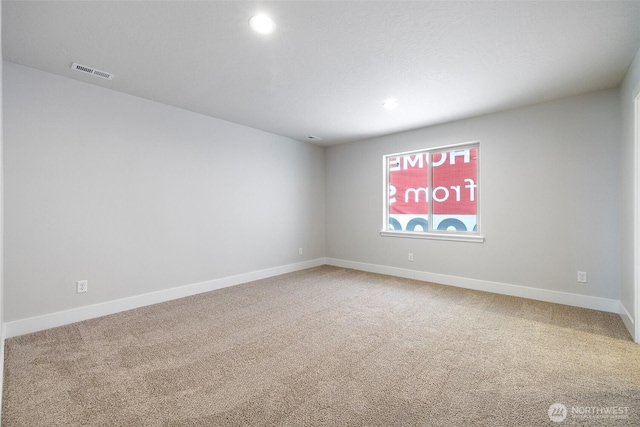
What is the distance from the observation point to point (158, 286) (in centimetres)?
356

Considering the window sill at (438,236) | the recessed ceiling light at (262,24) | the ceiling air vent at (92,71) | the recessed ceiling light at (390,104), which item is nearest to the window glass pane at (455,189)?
the window sill at (438,236)

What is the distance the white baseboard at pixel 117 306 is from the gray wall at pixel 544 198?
9.11 ft

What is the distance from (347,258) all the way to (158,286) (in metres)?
3.25

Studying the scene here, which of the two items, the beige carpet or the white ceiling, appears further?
the white ceiling

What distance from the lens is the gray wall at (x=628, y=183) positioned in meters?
2.52

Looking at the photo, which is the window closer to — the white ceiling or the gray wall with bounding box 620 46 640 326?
the white ceiling

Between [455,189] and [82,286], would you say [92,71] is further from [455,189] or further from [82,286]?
[455,189]

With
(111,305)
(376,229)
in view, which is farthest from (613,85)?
(111,305)

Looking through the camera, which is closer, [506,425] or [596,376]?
[506,425]

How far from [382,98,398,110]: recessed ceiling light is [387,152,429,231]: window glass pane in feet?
4.50

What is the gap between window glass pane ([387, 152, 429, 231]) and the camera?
477 cm

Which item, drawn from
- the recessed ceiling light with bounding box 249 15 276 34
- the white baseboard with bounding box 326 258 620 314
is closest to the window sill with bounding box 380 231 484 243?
the white baseboard with bounding box 326 258 620 314

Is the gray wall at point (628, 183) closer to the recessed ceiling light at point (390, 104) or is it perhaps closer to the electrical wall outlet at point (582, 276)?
the electrical wall outlet at point (582, 276)

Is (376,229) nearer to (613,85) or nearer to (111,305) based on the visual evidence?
(613,85)
